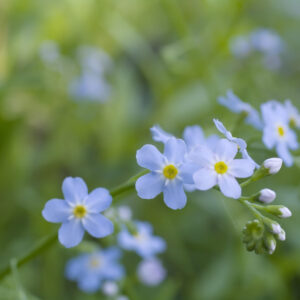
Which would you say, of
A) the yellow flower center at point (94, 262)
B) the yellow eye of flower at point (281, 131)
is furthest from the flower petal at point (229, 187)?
the yellow flower center at point (94, 262)

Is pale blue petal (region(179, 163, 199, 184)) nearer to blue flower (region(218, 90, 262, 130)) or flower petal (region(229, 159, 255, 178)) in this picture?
flower petal (region(229, 159, 255, 178))

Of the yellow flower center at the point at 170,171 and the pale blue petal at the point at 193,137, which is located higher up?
the pale blue petal at the point at 193,137

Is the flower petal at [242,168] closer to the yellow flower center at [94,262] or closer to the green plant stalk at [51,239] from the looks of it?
the green plant stalk at [51,239]

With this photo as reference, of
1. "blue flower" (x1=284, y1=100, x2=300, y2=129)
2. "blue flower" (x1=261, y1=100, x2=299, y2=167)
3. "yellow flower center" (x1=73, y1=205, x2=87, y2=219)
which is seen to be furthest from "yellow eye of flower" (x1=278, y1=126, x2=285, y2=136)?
"yellow flower center" (x1=73, y1=205, x2=87, y2=219)

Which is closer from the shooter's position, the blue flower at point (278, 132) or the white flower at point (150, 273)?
the blue flower at point (278, 132)

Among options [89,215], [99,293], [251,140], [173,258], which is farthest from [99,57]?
[89,215]

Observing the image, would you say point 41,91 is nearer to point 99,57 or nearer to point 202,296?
point 99,57
